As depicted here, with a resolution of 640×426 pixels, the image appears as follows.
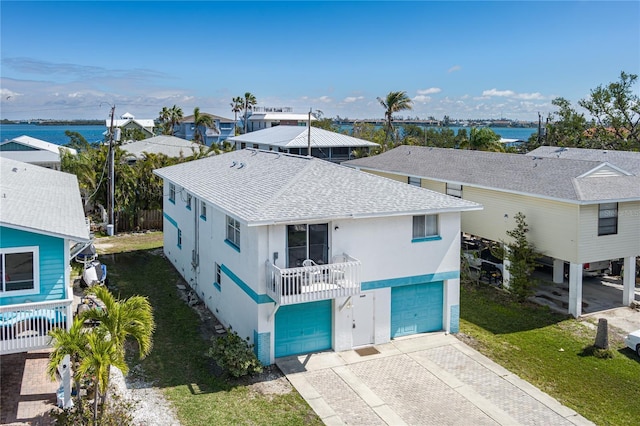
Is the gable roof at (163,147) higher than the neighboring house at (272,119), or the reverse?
the neighboring house at (272,119)

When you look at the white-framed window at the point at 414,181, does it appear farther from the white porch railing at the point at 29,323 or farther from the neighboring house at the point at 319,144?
the white porch railing at the point at 29,323

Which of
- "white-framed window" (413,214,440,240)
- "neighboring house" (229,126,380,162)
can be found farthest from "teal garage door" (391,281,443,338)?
"neighboring house" (229,126,380,162)

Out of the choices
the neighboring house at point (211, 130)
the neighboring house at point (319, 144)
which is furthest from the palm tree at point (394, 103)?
the neighboring house at point (211, 130)

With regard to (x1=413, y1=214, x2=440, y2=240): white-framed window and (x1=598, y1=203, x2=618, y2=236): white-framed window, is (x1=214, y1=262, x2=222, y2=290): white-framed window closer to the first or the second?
(x1=413, y1=214, x2=440, y2=240): white-framed window

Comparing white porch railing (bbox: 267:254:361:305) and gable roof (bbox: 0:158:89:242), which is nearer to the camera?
gable roof (bbox: 0:158:89:242)

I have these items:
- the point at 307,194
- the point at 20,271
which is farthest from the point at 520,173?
the point at 20,271
